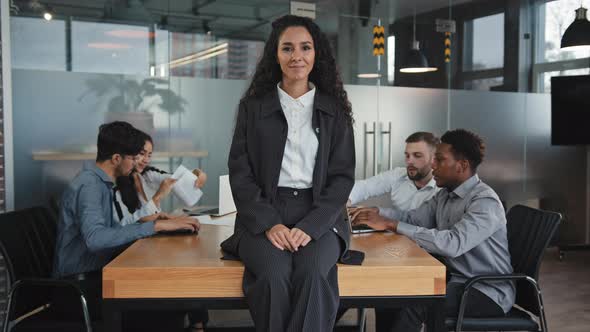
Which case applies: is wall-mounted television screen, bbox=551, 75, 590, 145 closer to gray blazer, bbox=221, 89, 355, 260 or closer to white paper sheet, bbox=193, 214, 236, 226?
white paper sheet, bbox=193, 214, 236, 226

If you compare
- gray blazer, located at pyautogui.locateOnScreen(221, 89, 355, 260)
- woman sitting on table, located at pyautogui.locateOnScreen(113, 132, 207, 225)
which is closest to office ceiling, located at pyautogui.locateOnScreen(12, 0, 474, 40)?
woman sitting on table, located at pyautogui.locateOnScreen(113, 132, 207, 225)

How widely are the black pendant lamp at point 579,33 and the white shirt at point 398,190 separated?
1.89 m

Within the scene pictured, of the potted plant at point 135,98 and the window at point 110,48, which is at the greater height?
the window at point 110,48

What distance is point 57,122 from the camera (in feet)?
16.5

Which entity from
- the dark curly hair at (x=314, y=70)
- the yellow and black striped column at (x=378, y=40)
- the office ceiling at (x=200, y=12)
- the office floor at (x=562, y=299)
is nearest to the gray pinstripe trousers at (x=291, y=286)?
the dark curly hair at (x=314, y=70)

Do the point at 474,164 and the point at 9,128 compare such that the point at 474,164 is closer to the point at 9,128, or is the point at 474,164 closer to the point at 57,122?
the point at 9,128

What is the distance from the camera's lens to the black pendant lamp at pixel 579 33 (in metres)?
5.02

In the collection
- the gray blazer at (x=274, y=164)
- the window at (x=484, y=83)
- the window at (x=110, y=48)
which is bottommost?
the gray blazer at (x=274, y=164)

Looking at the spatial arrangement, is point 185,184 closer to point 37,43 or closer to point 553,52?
point 37,43

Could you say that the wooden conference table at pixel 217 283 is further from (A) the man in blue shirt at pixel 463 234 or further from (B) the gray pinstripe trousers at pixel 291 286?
(A) the man in blue shirt at pixel 463 234

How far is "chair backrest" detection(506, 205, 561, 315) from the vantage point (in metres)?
2.62

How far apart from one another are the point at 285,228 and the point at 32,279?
985mm

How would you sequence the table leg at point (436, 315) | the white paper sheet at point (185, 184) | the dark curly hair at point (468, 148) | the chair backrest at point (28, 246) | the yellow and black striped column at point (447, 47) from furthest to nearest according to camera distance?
the yellow and black striped column at point (447, 47)
the white paper sheet at point (185, 184)
the dark curly hair at point (468, 148)
the chair backrest at point (28, 246)
the table leg at point (436, 315)

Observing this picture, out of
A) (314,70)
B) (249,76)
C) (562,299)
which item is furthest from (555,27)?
(314,70)
